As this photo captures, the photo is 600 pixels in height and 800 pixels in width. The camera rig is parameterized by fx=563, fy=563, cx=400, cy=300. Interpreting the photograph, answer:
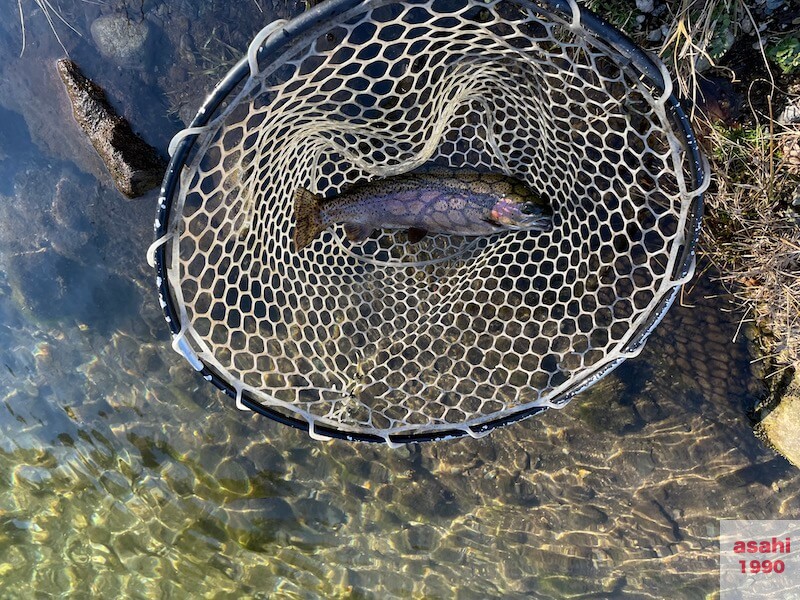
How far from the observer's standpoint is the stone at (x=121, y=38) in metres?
3.64

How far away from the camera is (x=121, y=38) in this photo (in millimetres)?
3656

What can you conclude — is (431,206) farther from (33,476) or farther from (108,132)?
(33,476)

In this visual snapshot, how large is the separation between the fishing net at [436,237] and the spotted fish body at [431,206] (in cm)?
34

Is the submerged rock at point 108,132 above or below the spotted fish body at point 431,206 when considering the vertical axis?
above

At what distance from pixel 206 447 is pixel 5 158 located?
2.50 metres

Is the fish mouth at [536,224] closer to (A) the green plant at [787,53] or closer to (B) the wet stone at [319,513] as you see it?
(A) the green plant at [787,53]

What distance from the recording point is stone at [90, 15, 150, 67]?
3645 millimetres

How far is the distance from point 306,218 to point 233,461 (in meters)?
2.22

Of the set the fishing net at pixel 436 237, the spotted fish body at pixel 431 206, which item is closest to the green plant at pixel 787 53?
the fishing net at pixel 436 237

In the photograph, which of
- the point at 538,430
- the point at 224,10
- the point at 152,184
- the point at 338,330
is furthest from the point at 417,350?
the point at 224,10
